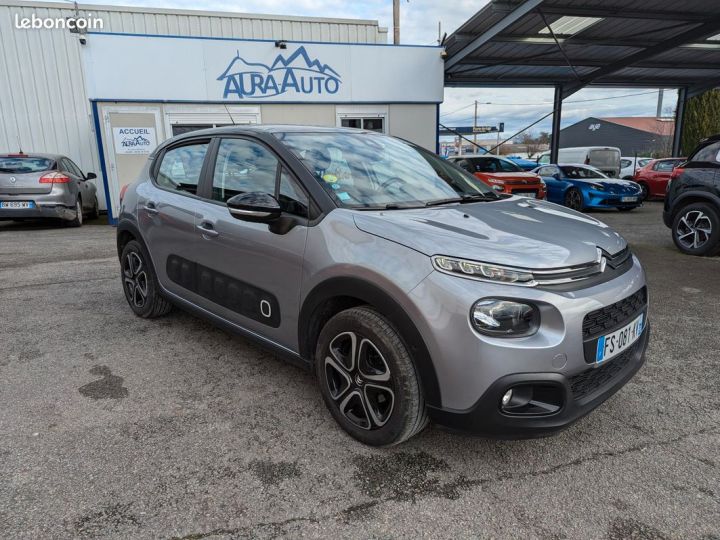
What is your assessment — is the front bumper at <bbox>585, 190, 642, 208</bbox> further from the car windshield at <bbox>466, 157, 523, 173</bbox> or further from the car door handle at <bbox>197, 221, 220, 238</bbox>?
the car door handle at <bbox>197, 221, 220, 238</bbox>

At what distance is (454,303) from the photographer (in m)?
1.99

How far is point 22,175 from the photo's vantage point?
31.0 ft

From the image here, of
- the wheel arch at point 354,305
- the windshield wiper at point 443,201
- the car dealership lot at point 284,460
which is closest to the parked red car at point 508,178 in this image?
the windshield wiper at point 443,201

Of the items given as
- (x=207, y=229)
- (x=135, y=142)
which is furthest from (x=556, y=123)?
(x=207, y=229)

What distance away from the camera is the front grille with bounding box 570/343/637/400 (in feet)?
6.99

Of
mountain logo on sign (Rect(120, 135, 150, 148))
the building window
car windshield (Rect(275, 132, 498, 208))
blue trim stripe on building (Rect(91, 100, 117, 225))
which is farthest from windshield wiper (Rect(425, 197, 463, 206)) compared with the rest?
blue trim stripe on building (Rect(91, 100, 117, 225))

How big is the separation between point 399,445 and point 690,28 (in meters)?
14.5

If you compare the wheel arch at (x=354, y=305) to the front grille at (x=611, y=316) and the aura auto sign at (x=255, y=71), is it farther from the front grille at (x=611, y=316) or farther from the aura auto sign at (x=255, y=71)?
the aura auto sign at (x=255, y=71)

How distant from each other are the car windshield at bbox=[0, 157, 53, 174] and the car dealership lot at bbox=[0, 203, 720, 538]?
7.31m

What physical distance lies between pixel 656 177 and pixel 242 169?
15960 mm

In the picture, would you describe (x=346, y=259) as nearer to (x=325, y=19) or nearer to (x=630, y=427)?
(x=630, y=427)

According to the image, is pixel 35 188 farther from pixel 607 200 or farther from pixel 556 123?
pixel 556 123

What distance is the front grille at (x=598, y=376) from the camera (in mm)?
2131

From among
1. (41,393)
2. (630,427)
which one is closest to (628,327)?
(630,427)
